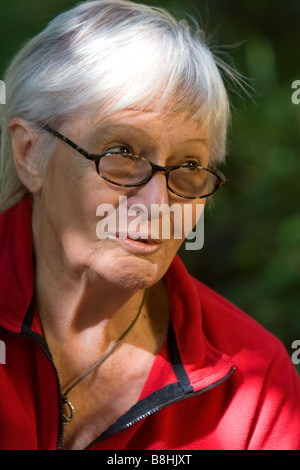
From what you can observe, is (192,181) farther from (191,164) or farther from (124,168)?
(124,168)

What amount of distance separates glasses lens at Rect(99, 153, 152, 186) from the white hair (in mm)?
130

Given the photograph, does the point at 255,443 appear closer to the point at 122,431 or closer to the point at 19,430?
the point at 122,431

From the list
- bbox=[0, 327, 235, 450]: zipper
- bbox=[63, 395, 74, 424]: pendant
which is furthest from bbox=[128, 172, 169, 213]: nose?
bbox=[63, 395, 74, 424]: pendant

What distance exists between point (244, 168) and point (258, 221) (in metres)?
0.31

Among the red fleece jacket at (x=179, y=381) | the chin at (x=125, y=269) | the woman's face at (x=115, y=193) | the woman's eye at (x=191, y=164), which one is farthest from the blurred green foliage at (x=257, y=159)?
the chin at (x=125, y=269)

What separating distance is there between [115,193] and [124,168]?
0.24 ft

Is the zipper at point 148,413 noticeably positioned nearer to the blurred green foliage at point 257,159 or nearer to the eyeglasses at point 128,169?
the eyeglasses at point 128,169

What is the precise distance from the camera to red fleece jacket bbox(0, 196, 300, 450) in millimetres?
1725

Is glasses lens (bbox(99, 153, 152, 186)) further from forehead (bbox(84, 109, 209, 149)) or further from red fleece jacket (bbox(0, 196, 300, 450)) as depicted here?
red fleece jacket (bbox(0, 196, 300, 450))

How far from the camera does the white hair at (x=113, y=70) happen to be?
5.53 feet

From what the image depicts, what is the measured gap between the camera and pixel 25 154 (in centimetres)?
186

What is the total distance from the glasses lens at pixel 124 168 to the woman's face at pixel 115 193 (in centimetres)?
2

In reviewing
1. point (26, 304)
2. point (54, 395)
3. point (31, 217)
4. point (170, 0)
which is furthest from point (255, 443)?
point (170, 0)

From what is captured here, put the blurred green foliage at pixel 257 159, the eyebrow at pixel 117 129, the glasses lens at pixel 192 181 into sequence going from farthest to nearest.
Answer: the blurred green foliage at pixel 257 159
the glasses lens at pixel 192 181
the eyebrow at pixel 117 129
